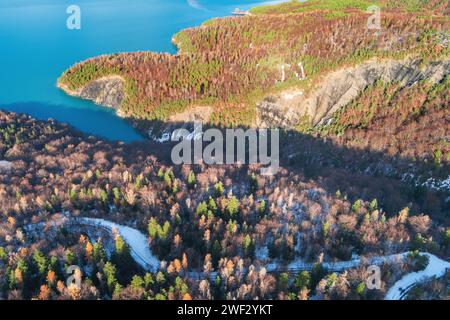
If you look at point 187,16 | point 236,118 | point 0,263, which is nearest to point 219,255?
point 0,263

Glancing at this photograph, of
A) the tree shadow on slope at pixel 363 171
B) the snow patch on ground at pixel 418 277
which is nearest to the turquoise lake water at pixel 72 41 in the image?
the tree shadow on slope at pixel 363 171

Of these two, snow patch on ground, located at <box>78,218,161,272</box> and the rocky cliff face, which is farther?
the rocky cliff face

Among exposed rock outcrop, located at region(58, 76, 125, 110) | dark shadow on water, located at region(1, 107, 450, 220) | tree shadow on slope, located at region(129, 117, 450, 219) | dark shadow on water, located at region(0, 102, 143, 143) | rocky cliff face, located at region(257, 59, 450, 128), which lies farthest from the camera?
exposed rock outcrop, located at region(58, 76, 125, 110)

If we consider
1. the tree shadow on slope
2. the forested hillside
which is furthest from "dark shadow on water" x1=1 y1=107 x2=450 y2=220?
the forested hillside

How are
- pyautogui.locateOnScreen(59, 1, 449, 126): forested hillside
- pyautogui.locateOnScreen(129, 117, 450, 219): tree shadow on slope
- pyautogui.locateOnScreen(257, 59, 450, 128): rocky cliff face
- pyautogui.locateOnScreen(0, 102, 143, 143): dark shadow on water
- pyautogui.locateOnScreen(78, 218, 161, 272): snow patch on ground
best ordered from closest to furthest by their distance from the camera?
pyautogui.locateOnScreen(78, 218, 161, 272): snow patch on ground
pyautogui.locateOnScreen(129, 117, 450, 219): tree shadow on slope
pyautogui.locateOnScreen(257, 59, 450, 128): rocky cliff face
pyautogui.locateOnScreen(59, 1, 449, 126): forested hillside
pyautogui.locateOnScreen(0, 102, 143, 143): dark shadow on water

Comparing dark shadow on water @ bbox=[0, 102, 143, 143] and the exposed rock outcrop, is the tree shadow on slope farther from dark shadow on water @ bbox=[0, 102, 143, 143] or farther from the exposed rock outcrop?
the exposed rock outcrop

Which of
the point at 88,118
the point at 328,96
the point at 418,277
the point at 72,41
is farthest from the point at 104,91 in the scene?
the point at 418,277
